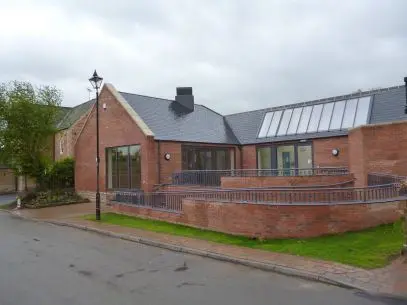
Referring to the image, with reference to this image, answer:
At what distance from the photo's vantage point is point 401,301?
6309 millimetres

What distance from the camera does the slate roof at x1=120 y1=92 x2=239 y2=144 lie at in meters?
23.0

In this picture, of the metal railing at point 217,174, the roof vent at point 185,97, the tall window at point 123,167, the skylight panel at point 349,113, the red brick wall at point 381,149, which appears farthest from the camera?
the roof vent at point 185,97

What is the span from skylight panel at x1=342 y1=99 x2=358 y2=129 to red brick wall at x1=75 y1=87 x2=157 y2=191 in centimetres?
1079

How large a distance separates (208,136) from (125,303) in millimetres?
19342

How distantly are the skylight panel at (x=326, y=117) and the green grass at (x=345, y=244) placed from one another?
11774 millimetres

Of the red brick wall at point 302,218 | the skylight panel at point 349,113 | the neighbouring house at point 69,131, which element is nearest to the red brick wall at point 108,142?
the red brick wall at point 302,218

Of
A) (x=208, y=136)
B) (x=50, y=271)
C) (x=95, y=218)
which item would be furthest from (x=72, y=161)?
(x=50, y=271)

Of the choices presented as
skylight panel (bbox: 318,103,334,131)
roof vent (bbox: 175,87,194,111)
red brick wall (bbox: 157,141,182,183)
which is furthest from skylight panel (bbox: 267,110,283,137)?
red brick wall (bbox: 157,141,182,183)

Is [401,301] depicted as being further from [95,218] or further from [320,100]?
[320,100]

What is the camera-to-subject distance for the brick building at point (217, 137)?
2108 cm

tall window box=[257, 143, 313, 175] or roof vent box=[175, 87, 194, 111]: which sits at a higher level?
roof vent box=[175, 87, 194, 111]

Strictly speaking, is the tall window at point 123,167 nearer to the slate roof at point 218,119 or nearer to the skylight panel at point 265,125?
the slate roof at point 218,119

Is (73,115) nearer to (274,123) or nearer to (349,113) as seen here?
(274,123)

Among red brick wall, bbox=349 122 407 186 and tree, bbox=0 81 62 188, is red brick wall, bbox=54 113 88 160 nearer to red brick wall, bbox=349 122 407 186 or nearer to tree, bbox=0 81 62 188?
tree, bbox=0 81 62 188
